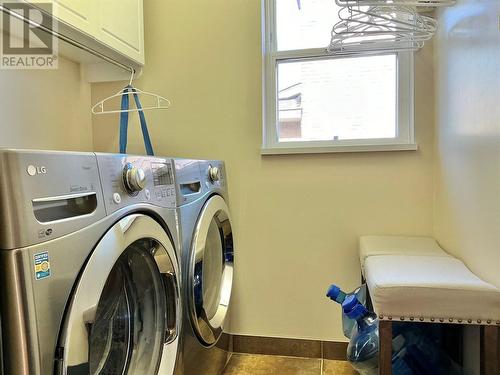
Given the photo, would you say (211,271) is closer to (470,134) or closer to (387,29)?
(470,134)

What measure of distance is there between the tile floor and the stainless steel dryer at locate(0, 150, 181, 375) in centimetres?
81

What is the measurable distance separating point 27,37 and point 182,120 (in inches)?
29.4

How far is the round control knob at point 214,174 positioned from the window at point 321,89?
0.37m

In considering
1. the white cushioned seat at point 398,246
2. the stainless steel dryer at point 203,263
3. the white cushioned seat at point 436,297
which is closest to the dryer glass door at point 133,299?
the stainless steel dryer at point 203,263

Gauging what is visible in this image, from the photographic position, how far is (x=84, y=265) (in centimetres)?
69

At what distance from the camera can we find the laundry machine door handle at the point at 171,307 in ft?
3.40

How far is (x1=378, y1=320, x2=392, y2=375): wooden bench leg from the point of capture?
43.4 inches

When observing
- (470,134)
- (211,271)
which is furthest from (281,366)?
(470,134)

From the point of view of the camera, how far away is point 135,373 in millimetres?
954

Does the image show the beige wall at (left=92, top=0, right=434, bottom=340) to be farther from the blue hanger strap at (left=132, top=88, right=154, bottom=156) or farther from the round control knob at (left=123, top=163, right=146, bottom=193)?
the round control knob at (left=123, top=163, right=146, bottom=193)

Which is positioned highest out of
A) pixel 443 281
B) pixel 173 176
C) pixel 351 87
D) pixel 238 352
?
pixel 351 87

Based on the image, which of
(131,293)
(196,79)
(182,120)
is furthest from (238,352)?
(196,79)

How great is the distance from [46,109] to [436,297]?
5.75 ft

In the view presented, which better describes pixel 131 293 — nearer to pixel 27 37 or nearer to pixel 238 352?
pixel 238 352
